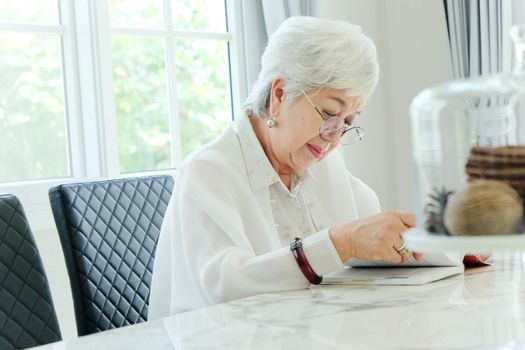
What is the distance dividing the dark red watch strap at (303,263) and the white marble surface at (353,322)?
1.4 inches

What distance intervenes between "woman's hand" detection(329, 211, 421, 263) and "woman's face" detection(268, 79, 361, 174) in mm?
358

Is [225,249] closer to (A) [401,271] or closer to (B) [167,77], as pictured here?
(A) [401,271]

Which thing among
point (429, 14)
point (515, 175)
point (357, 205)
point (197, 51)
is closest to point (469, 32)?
point (429, 14)

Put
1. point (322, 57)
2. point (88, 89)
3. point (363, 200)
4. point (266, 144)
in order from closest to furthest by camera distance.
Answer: point (322, 57) → point (266, 144) → point (363, 200) → point (88, 89)

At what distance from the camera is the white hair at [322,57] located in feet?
6.53

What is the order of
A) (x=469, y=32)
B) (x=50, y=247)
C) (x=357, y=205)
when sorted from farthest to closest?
(x=469, y=32) < (x=50, y=247) < (x=357, y=205)

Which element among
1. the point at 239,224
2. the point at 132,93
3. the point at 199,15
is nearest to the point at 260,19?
the point at 199,15

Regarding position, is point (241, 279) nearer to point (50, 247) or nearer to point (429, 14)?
point (50, 247)

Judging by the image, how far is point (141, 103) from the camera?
3.45m

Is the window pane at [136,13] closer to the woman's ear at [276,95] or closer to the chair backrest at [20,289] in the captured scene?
the woman's ear at [276,95]

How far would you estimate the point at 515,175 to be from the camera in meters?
0.93

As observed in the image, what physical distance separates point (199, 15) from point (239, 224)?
191 centimetres

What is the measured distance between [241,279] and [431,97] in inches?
32.3

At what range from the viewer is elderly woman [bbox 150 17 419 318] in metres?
1.78
